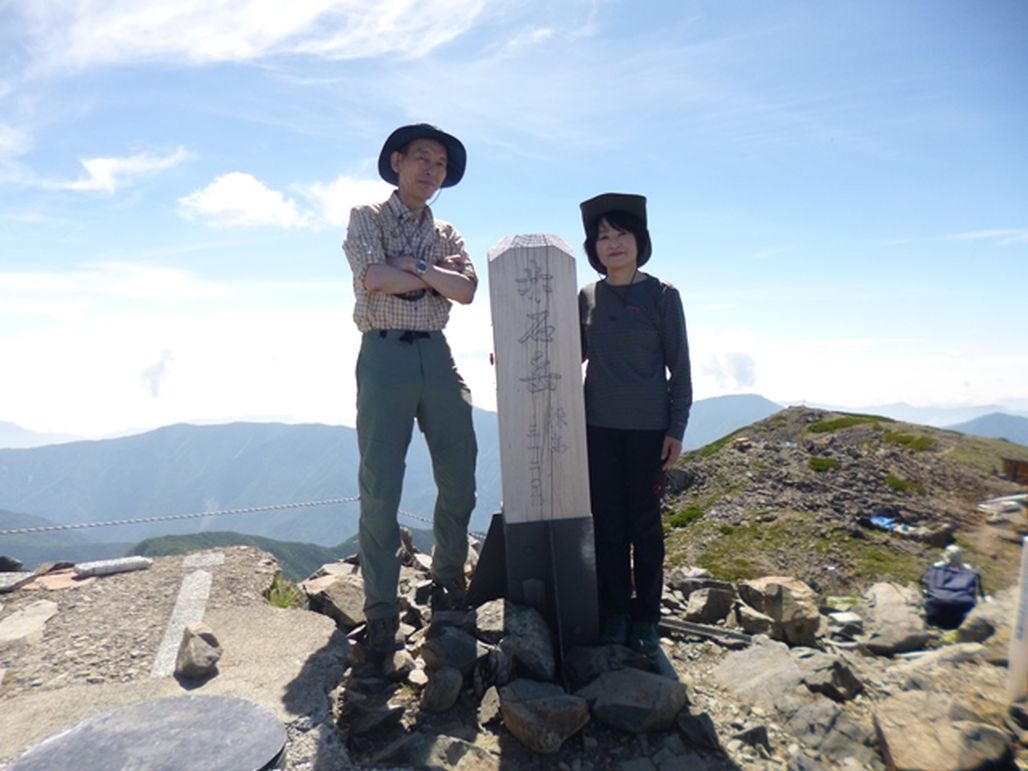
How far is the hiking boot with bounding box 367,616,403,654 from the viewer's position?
5.12 m

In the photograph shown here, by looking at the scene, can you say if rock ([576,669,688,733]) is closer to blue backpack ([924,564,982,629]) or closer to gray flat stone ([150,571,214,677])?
gray flat stone ([150,571,214,677])

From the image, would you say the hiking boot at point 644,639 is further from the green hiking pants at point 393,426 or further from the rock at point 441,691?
the green hiking pants at point 393,426

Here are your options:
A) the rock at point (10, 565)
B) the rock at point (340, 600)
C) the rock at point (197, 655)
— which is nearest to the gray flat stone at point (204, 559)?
the rock at point (340, 600)

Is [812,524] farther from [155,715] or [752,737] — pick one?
[155,715]

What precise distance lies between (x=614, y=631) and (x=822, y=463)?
1020 centimetres

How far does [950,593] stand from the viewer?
7102mm

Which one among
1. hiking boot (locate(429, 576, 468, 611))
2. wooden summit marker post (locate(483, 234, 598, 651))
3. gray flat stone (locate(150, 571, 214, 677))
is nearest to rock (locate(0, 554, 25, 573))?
gray flat stone (locate(150, 571, 214, 677))

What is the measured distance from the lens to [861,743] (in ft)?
14.6

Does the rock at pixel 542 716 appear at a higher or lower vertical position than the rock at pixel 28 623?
lower

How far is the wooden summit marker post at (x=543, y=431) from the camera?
5.32m

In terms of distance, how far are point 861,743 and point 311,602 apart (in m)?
4.78

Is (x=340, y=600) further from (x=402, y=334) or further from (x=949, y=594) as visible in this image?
(x=949, y=594)

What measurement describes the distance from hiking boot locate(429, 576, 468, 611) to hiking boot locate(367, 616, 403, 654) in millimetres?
745

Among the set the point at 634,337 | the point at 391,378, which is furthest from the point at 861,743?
the point at 391,378
